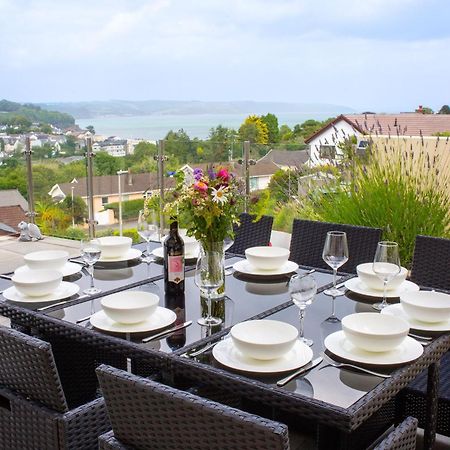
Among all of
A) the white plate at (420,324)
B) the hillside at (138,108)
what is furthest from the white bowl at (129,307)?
the hillside at (138,108)

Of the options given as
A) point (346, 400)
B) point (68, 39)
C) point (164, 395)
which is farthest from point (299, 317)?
point (68, 39)

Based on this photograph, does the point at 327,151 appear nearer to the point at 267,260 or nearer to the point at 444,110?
the point at 267,260

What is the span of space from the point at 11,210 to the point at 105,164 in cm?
118

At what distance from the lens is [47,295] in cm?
236

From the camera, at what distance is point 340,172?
4.66 metres

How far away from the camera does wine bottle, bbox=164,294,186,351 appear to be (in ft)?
6.20

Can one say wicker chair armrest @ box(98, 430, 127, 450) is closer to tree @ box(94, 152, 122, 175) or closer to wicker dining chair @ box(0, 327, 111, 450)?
wicker dining chair @ box(0, 327, 111, 450)

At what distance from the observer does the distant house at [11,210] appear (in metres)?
6.33

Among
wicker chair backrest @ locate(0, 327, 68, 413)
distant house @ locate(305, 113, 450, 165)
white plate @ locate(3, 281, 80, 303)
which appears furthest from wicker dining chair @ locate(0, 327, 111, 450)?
distant house @ locate(305, 113, 450, 165)

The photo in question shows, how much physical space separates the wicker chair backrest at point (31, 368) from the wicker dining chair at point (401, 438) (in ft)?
2.76

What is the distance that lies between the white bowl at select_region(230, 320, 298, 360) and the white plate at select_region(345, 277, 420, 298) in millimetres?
646

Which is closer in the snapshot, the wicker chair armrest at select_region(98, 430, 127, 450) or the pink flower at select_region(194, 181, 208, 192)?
the wicker chair armrest at select_region(98, 430, 127, 450)

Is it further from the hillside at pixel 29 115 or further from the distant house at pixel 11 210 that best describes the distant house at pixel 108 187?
the hillside at pixel 29 115

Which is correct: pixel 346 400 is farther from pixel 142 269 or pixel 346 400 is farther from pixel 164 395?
pixel 142 269
